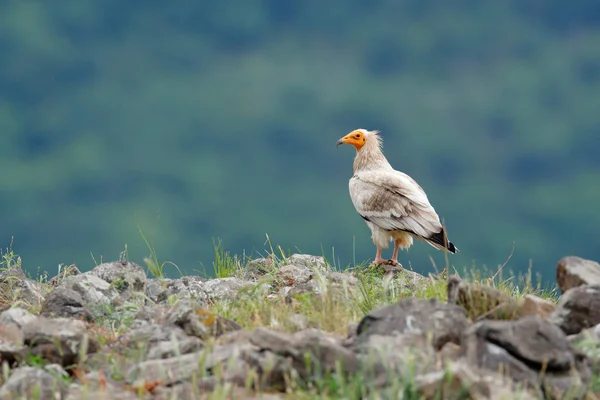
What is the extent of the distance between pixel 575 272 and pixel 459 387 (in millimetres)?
2248

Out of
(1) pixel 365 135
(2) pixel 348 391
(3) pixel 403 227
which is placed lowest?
(2) pixel 348 391

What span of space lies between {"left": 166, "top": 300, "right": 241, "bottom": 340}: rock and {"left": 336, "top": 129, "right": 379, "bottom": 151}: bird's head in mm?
7014

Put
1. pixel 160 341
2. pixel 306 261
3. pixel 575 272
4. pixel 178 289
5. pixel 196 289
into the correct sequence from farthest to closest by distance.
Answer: pixel 306 261
pixel 178 289
pixel 196 289
pixel 575 272
pixel 160 341

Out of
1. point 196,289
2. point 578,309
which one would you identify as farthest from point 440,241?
point 578,309

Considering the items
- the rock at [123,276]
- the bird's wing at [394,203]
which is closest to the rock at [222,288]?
the rock at [123,276]

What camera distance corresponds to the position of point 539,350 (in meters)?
5.14

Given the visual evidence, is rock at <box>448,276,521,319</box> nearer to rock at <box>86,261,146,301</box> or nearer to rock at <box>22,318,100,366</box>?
rock at <box>22,318,100,366</box>

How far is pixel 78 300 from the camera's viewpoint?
314 inches

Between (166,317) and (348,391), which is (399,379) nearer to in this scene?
(348,391)

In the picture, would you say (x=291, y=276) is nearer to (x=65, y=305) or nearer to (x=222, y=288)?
(x=222, y=288)

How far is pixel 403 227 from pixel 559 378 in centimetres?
636

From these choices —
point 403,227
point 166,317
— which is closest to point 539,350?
point 166,317

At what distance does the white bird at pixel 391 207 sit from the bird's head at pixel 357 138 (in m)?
0.19

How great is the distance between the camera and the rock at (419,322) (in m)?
5.55
